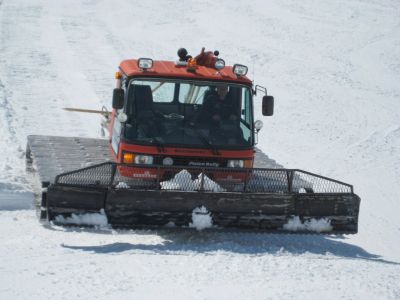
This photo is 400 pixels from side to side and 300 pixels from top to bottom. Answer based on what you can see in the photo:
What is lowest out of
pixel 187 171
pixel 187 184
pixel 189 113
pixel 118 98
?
pixel 187 184

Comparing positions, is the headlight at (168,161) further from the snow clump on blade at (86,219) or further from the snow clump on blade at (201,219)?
the snow clump on blade at (86,219)

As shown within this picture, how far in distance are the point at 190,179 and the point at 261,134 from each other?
6.34 meters

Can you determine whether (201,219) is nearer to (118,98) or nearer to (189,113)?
(189,113)

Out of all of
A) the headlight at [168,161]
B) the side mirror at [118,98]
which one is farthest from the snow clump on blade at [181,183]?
the side mirror at [118,98]

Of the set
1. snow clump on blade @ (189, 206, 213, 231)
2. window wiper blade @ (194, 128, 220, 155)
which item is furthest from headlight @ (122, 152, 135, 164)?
snow clump on blade @ (189, 206, 213, 231)

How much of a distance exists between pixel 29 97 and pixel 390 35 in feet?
35.7

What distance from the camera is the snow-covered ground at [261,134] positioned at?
675 cm

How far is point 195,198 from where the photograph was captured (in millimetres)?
7898

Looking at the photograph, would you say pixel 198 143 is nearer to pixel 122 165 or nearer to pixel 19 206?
pixel 122 165

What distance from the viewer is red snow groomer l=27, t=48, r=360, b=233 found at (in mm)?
7816

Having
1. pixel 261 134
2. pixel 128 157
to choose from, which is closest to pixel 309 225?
pixel 128 157

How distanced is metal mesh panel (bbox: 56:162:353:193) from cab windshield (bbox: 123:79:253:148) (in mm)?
390

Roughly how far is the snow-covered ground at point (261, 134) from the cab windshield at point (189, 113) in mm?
1057

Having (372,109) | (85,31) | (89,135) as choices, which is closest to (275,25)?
(85,31)
